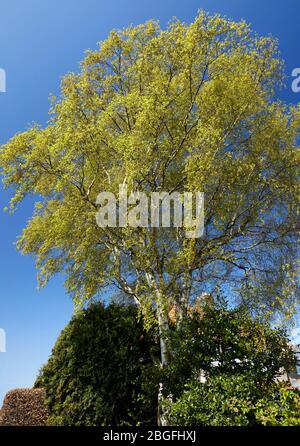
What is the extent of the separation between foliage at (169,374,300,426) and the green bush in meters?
2.47

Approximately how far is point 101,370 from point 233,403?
17.8ft

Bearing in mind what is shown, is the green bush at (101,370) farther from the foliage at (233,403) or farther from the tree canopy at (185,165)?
the foliage at (233,403)

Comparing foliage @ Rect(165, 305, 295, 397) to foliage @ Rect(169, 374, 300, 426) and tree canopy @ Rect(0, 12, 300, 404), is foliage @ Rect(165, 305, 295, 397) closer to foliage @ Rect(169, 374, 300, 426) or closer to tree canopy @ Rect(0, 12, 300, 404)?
foliage @ Rect(169, 374, 300, 426)

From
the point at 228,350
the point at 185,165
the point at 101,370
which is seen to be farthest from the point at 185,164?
the point at 101,370

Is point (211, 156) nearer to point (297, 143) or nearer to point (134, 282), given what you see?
point (297, 143)

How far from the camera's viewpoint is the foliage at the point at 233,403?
279 inches

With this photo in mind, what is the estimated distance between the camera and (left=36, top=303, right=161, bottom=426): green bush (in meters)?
11.3

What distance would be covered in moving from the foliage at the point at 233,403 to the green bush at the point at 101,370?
97.1 inches

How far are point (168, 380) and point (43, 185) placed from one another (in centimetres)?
824

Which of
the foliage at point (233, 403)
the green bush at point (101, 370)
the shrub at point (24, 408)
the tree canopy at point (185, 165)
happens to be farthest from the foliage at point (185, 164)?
the shrub at point (24, 408)

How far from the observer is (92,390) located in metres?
11.7

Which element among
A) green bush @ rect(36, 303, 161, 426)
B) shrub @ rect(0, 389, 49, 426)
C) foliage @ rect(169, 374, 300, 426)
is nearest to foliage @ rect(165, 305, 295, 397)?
foliage @ rect(169, 374, 300, 426)

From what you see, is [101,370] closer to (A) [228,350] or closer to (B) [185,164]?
(A) [228,350]
